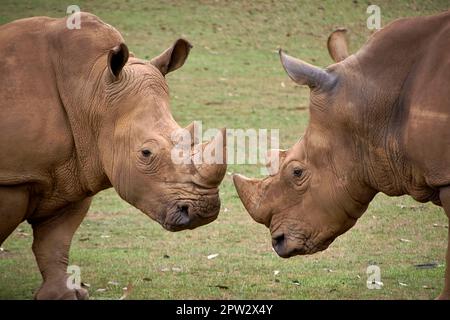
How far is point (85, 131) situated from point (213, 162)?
112 centimetres

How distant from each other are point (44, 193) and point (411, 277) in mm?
3315

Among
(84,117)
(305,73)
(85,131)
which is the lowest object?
(85,131)

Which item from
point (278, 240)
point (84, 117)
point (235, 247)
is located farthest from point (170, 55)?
point (235, 247)

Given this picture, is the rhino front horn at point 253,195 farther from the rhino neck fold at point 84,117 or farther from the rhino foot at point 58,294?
the rhino foot at point 58,294

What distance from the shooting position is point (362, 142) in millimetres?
7520

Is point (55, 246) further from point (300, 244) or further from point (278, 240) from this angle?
point (300, 244)

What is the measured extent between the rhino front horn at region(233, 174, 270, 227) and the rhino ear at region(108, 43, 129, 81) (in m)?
1.23

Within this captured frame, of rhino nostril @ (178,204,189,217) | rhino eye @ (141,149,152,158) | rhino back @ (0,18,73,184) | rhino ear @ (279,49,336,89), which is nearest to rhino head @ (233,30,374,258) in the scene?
rhino ear @ (279,49,336,89)

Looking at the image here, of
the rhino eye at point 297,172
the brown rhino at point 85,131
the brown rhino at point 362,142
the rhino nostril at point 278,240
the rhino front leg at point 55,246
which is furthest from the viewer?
the rhino front leg at point 55,246

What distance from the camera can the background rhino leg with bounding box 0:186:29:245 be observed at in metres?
7.68

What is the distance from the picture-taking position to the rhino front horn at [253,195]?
7953mm

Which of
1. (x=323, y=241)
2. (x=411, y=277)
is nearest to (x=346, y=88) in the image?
(x=323, y=241)

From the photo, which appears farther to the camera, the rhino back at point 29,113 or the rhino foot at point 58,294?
the rhino foot at point 58,294

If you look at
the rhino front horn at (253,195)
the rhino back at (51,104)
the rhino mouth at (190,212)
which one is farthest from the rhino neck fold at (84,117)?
the rhino front horn at (253,195)
